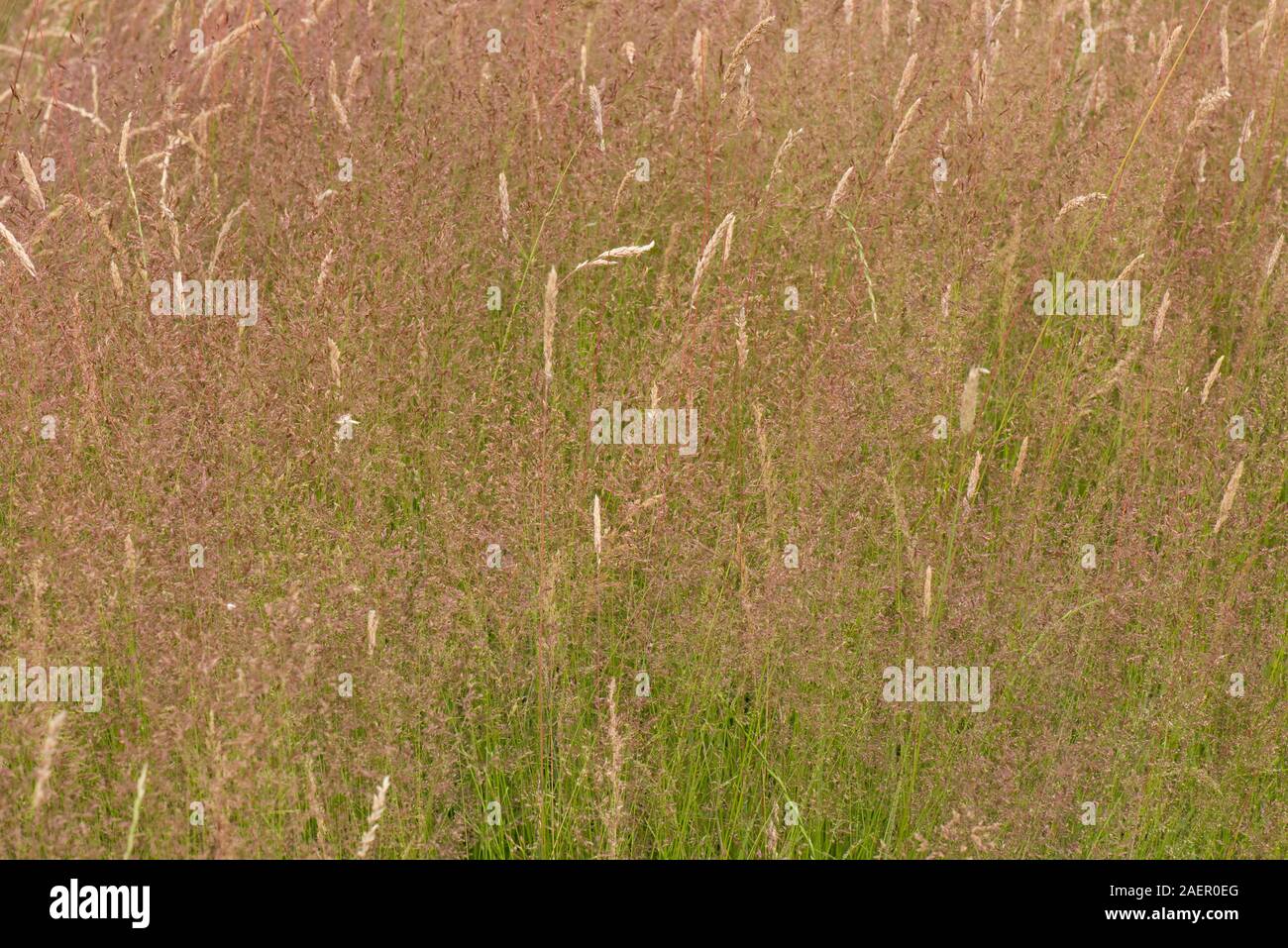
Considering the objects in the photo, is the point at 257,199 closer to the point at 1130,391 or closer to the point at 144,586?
the point at 144,586

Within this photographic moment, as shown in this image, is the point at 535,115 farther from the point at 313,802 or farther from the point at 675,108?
the point at 313,802

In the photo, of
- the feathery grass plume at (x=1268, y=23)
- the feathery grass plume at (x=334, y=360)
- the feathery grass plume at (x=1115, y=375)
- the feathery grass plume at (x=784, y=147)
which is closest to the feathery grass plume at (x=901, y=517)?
the feathery grass plume at (x=1115, y=375)

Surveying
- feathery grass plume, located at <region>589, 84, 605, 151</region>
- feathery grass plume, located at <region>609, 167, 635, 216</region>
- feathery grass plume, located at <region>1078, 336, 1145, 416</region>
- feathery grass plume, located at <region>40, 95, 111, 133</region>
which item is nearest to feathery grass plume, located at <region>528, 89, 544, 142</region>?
feathery grass plume, located at <region>589, 84, 605, 151</region>

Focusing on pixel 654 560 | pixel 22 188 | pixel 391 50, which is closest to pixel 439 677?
pixel 654 560

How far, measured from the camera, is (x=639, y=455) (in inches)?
116

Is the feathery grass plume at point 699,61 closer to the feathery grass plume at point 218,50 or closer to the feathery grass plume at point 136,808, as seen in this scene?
the feathery grass plume at point 218,50

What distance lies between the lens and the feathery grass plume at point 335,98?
3.31 meters

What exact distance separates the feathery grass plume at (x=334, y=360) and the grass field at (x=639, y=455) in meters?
0.01

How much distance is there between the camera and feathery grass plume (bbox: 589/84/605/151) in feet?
10.9

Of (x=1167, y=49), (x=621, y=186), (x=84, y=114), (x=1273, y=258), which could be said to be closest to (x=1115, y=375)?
(x=1273, y=258)

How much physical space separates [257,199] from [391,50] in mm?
769

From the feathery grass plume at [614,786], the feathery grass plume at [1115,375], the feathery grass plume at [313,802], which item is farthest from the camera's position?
the feathery grass plume at [1115,375]

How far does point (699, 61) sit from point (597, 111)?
11.3 inches

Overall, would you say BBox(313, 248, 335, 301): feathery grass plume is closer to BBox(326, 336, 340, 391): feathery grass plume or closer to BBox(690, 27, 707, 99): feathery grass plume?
BBox(326, 336, 340, 391): feathery grass plume
